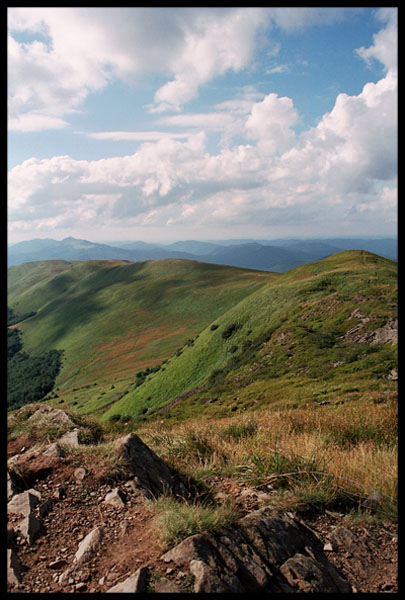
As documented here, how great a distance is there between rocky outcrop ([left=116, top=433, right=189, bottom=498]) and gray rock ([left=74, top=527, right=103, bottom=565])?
3.53 feet

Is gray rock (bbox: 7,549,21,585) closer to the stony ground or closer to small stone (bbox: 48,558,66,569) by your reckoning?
the stony ground

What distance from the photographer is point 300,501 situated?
15.0 feet

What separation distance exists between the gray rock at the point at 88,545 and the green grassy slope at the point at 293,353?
14.8 meters

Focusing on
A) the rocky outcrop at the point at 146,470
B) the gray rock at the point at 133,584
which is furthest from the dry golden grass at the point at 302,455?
the gray rock at the point at 133,584

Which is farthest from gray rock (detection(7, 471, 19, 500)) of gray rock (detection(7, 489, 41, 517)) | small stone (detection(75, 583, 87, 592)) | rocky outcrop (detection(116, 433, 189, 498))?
small stone (detection(75, 583, 87, 592))

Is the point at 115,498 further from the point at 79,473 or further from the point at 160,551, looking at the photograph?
the point at 160,551

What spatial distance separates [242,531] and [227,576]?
27.8 inches

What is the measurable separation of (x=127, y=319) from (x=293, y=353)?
104 meters

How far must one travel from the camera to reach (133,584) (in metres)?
2.94

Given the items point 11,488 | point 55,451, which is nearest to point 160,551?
point 11,488

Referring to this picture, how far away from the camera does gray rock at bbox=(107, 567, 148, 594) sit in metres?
2.92

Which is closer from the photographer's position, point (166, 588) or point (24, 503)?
point (166, 588)

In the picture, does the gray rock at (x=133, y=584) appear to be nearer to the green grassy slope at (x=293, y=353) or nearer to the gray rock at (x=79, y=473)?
the gray rock at (x=79, y=473)

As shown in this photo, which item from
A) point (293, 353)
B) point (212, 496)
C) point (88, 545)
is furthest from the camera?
point (293, 353)
